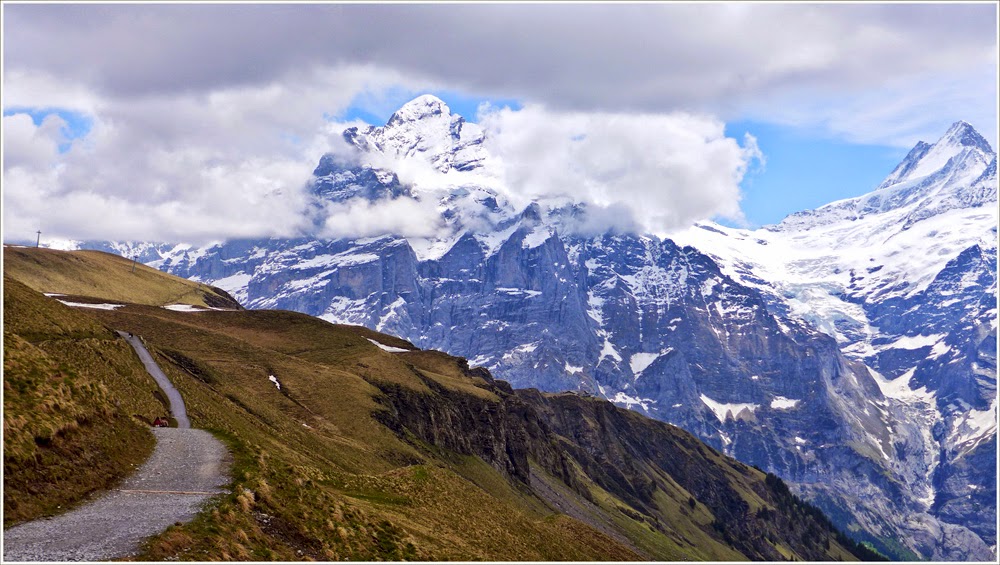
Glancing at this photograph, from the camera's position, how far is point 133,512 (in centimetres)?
4481

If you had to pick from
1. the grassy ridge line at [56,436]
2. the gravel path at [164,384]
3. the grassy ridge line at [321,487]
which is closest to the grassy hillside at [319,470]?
the grassy ridge line at [321,487]

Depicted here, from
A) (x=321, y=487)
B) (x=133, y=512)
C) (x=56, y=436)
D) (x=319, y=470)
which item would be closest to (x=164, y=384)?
(x=319, y=470)

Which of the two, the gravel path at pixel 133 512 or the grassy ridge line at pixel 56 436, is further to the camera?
the grassy ridge line at pixel 56 436

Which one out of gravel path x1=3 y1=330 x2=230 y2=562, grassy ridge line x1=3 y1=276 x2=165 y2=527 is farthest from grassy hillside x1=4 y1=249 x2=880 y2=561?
gravel path x1=3 y1=330 x2=230 y2=562

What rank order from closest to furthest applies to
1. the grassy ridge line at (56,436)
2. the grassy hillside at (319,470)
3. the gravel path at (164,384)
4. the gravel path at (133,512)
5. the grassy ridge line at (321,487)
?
the gravel path at (133,512)
the grassy ridge line at (56,436)
the grassy ridge line at (321,487)
the grassy hillside at (319,470)
the gravel path at (164,384)

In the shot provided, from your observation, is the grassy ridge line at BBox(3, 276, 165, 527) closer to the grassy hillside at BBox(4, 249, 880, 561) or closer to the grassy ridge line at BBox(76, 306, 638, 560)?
the grassy hillside at BBox(4, 249, 880, 561)

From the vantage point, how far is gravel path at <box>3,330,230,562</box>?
38638mm

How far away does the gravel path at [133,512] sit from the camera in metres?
38.6

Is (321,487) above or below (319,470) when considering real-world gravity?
below

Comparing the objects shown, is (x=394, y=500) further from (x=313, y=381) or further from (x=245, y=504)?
(x=313, y=381)

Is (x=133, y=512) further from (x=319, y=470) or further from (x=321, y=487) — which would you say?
(x=319, y=470)

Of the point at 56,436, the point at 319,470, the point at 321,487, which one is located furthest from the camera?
the point at 319,470

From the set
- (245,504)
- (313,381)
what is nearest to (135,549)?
(245,504)

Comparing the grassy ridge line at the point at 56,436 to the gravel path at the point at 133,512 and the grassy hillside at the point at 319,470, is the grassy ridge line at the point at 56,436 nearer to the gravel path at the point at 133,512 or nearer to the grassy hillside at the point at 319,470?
the grassy hillside at the point at 319,470
